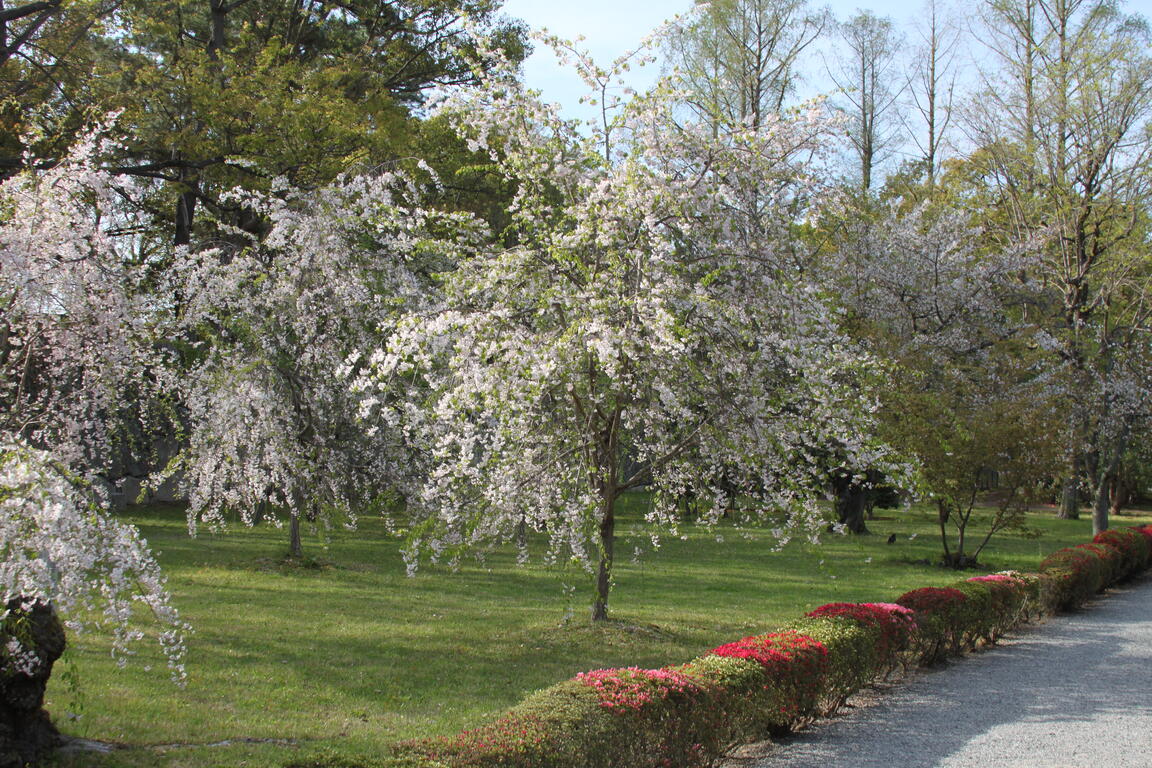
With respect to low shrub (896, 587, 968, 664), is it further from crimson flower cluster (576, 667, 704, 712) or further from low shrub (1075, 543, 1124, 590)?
low shrub (1075, 543, 1124, 590)

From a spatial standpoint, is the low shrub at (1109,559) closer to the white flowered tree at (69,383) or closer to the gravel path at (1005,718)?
the gravel path at (1005,718)

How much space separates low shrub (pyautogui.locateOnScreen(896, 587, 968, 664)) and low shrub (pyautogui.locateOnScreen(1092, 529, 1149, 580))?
815 centimetres

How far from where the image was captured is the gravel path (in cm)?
610

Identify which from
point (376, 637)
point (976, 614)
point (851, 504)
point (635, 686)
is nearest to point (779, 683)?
point (635, 686)

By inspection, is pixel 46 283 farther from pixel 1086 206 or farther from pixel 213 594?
pixel 1086 206

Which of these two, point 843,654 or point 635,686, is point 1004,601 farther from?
point 635,686

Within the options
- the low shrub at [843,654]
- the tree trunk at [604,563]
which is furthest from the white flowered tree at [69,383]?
the low shrub at [843,654]

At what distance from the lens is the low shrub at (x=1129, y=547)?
632 inches

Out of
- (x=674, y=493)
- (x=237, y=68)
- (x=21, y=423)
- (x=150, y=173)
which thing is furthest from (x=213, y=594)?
(x=237, y=68)

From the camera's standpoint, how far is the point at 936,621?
8.98 metres

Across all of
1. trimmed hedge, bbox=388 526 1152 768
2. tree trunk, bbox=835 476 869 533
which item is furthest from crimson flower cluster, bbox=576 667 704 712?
tree trunk, bbox=835 476 869 533

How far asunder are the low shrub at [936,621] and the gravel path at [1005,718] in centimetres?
22

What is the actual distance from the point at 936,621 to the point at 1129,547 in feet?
32.8

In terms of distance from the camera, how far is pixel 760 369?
7.49 meters
